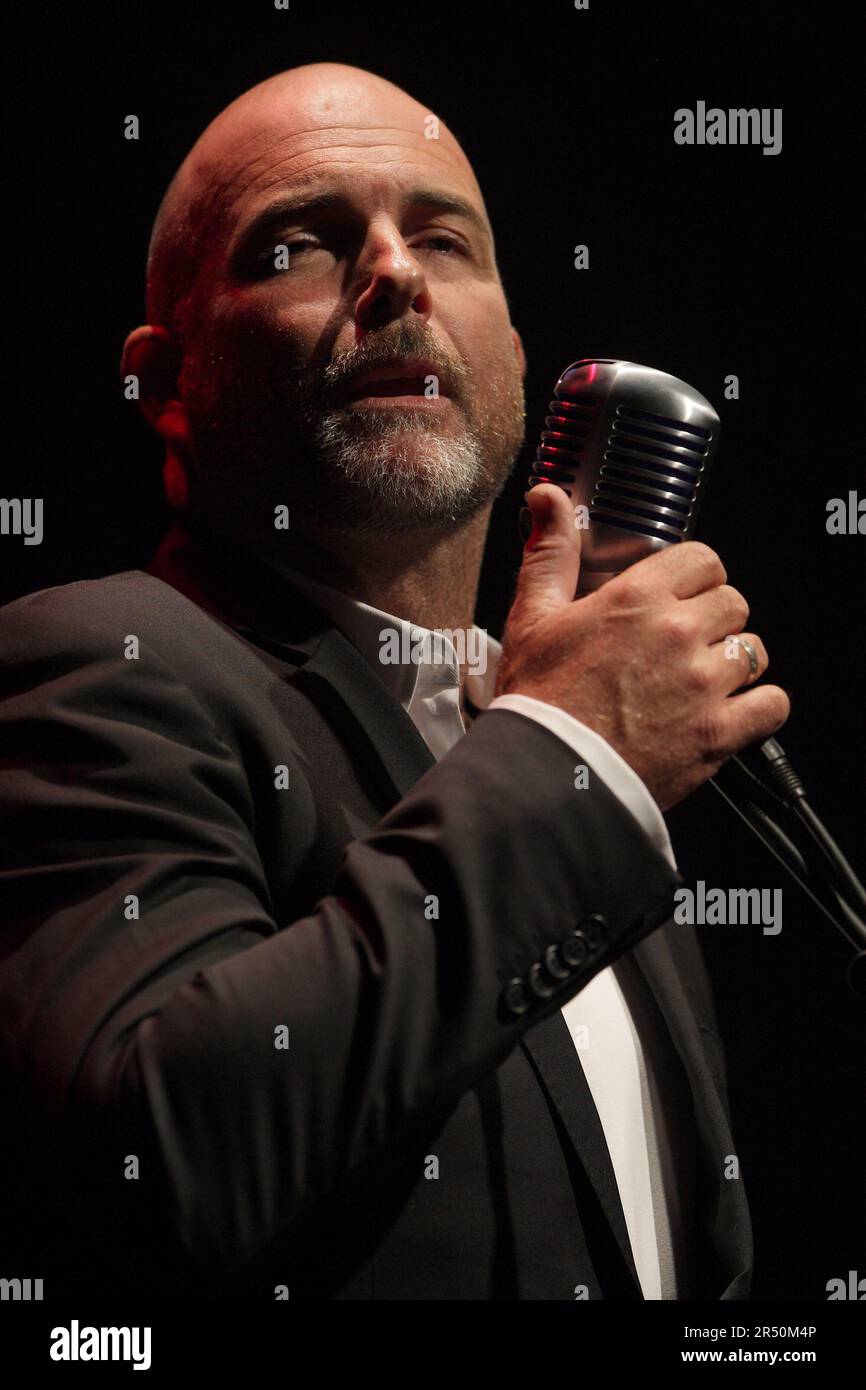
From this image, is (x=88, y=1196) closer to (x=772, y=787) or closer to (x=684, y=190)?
(x=772, y=787)

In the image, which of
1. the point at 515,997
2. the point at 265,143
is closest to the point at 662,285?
the point at 265,143

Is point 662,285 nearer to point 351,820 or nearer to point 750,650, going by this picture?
point 750,650

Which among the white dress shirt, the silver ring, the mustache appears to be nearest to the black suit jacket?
the white dress shirt

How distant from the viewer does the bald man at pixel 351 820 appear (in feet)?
3.23

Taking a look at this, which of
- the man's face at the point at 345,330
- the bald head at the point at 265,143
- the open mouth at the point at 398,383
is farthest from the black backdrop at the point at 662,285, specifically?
the open mouth at the point at 398,383

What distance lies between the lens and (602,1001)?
5.08ft

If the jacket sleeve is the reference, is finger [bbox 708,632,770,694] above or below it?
above

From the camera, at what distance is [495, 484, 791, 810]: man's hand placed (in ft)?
3.67

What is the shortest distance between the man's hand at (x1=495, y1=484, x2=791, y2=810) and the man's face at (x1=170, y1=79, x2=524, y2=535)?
0.41 m

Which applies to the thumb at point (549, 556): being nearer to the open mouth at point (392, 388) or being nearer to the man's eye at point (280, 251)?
the open mouth at point (392, 388)

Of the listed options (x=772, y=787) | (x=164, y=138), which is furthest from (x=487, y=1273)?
(x=164, y=138)

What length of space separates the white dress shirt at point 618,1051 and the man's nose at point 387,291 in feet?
1.11

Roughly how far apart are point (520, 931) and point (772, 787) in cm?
35

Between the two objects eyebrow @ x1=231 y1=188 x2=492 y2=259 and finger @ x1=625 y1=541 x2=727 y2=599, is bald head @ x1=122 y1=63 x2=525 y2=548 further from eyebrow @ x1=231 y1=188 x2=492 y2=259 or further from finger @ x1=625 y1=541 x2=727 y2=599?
finger @ x1=625 y1=541 x2=727 y2=599
